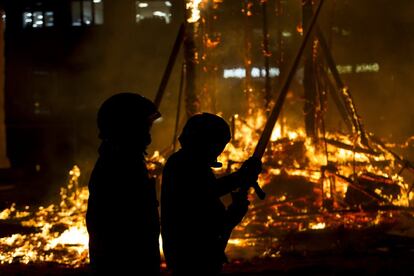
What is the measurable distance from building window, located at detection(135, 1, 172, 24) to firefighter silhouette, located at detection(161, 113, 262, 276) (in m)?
23.1

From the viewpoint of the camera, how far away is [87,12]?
25.5 m

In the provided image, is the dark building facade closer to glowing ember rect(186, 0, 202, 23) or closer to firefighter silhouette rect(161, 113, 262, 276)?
glowing ember rect(186, 0, 202, 23)

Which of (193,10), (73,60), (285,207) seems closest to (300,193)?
(285,207)

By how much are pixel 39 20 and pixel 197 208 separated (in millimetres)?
25893

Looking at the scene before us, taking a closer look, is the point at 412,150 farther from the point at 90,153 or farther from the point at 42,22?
the point at 42,22

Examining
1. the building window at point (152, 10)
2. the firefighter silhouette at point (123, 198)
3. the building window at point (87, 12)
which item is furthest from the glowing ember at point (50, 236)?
the building window at point (87, 12)

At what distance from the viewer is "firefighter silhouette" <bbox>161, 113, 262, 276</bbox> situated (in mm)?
2727

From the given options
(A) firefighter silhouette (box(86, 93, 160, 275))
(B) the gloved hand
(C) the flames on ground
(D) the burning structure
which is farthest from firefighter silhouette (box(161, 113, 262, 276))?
(C) the flames on ground

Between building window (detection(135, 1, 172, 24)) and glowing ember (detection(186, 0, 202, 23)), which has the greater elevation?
building window (detection(135, 1, 172, 24))

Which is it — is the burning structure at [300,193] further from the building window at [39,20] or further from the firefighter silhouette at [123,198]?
the building window at [39,20]

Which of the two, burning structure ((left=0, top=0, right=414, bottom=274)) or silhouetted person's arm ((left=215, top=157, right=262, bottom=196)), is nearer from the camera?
silhouetted person's arm ((left=215, top=157, right=262, bottom=196))

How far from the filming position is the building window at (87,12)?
25.3m

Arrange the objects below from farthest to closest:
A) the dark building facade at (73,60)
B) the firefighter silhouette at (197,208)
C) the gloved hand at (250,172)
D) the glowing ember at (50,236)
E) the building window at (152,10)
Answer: the building window at (152,10) → the dark building facade at (73,60) → the glowing ember at (50,236) → the gloved hand at (250,172) → the firefighter silhouette at (197,208)

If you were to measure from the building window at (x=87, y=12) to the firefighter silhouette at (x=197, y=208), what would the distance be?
78.2 ft
